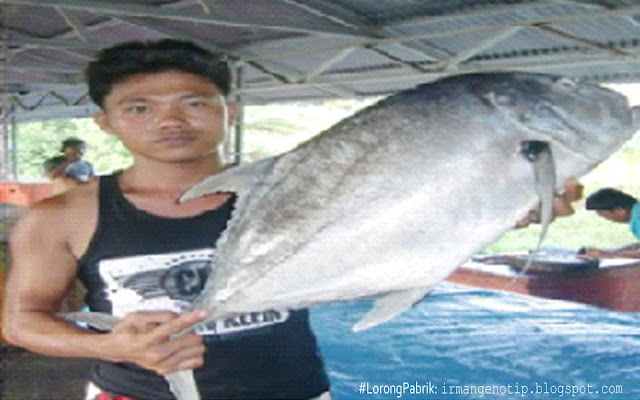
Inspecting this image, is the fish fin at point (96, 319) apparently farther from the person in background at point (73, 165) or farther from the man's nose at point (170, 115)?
the person in background at point (73, 165)

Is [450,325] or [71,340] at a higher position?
[71,340]

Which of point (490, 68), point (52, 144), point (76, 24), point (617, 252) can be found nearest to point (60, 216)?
point (76, 24)

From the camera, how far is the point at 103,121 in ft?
4.98

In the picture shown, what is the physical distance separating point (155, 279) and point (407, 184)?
620 millimetres

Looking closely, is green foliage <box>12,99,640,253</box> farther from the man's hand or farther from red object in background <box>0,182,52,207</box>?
the man's hand

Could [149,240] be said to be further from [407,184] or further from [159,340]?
[407,184]

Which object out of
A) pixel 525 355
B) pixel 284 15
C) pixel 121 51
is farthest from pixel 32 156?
pixel 121 51

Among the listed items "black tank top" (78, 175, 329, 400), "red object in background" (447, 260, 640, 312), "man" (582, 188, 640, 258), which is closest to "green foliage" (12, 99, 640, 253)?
"red object in background" (447, 260, 640, 312)

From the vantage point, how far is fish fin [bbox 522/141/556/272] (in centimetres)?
107

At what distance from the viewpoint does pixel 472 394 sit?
398cm

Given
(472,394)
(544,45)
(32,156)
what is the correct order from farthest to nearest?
(32,156) < (544,45) < (472,394)

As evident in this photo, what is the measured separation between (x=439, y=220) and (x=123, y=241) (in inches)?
27.2

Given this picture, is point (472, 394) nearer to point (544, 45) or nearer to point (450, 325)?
point (450, 325)

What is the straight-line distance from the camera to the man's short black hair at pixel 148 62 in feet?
4.81
